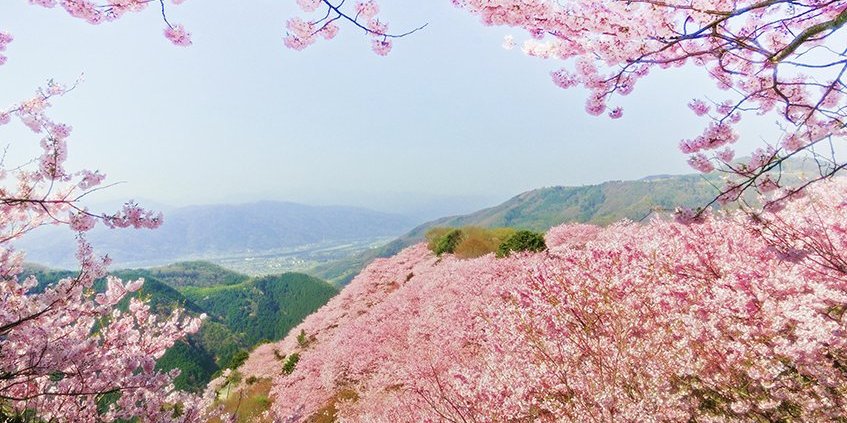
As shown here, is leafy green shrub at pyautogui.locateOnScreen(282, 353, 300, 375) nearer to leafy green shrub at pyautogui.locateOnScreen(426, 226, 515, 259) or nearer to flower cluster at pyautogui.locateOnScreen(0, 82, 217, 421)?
leafy green shrub at pyautogui.locateOnScreen(426, 226, 515, 259)

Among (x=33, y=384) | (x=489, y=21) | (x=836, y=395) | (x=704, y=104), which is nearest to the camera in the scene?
(x=836, y=395)

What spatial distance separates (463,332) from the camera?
10125 mm

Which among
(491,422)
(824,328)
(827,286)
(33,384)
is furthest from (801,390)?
(33,384)

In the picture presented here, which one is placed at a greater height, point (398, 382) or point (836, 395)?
point (836, 395)

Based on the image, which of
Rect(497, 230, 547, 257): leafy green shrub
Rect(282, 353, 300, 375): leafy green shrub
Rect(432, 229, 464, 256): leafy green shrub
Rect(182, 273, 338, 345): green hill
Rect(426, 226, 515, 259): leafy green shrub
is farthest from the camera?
Rect(182, 273, 338, 345): green hill

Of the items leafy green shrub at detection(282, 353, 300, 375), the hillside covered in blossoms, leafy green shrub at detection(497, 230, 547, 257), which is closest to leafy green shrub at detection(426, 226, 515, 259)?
leafy green shrub at detection(497, 230, 547, 257)

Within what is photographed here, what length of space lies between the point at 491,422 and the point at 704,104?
225 inches

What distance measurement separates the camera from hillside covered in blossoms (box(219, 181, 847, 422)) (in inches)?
168

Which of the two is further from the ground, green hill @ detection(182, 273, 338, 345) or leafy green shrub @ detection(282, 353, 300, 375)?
leafy green shrub @ detection(282, 353, 300, 375)

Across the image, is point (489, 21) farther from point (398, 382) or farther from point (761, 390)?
point (398, 382)

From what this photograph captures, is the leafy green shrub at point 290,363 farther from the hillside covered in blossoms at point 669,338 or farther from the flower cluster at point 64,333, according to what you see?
the flower cluster at point 64,333

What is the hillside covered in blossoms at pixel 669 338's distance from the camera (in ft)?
14.0

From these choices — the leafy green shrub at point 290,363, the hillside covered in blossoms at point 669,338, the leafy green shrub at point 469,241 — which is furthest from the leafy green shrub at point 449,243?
the hillside covered in blossoms at point 669,338

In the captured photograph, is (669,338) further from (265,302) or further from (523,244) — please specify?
(265,302)
